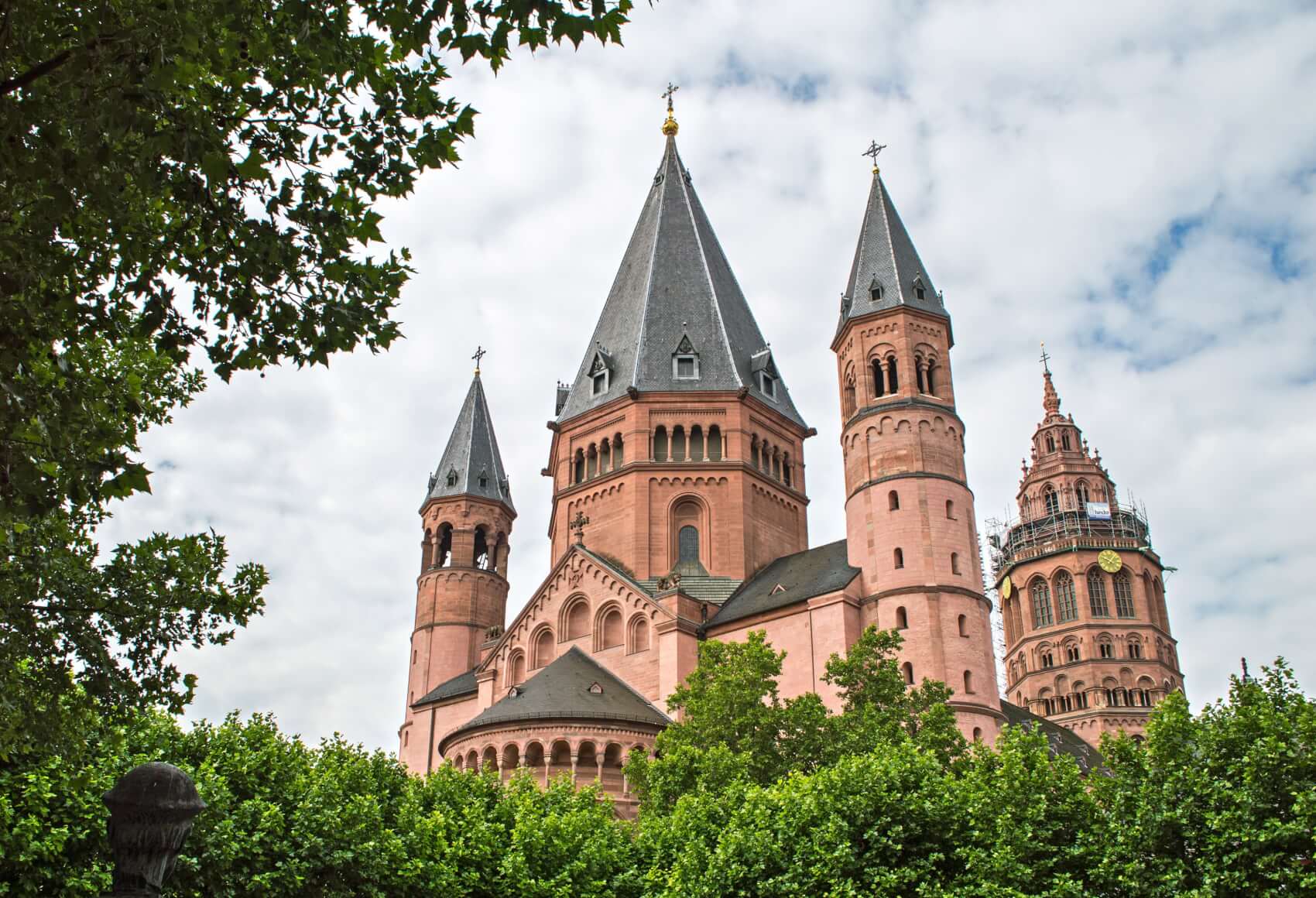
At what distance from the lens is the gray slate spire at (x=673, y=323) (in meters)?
56.2

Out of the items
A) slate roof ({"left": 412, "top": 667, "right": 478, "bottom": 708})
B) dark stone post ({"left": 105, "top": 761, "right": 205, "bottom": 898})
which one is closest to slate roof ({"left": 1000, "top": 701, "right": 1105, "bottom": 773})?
slate roof ({"left": 412, "top": 667, "right": 478, "bottom": 708})

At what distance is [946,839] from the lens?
23547 millimetres

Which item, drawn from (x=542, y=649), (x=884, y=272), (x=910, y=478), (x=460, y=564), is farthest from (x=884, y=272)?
(x=460, y=564)

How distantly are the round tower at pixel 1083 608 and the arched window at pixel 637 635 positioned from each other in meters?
48.9

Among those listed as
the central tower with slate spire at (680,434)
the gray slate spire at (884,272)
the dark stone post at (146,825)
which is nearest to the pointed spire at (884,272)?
the gray slate spire at (884,272)

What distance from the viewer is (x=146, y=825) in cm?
898

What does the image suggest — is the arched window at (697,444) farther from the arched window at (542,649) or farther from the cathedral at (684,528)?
the arched window at (542,649)

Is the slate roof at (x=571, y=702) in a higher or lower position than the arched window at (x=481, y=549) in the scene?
lower

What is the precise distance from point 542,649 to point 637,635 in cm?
548

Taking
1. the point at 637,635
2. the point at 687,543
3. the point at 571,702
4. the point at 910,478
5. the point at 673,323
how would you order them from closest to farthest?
1. the point at 571,702
2. the point at 910,478
3. the point at 637,635
4. the point at 687,543
5. the point at 673,323

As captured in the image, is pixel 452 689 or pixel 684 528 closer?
pixel 684 528

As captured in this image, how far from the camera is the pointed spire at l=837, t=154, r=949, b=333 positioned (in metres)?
48.7

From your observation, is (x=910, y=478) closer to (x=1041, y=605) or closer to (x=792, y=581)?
(x=792, y=581)

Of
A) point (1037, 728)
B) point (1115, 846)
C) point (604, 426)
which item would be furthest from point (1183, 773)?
point (604, 426)
